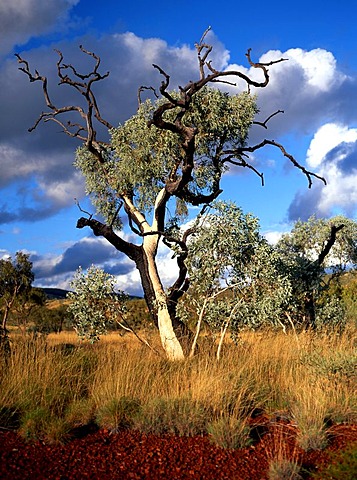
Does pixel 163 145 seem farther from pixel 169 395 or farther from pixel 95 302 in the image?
pixel 169 395

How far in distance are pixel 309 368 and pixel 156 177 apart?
7714 mm

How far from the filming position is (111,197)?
1828 cm

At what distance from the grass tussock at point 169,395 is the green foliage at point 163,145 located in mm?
6230

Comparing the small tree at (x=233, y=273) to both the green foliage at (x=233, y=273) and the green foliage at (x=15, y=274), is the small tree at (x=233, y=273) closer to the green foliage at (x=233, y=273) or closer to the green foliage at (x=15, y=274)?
the green foliage at (x=233, y=273)

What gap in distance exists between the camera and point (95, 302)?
15.1 meters

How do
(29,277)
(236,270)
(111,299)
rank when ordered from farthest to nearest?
1. (29,277)
2. (111,299)
3. (236,270)

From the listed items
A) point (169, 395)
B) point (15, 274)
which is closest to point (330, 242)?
point (169, 395)

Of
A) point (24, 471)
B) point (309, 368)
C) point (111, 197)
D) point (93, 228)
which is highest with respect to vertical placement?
point (111, 197)

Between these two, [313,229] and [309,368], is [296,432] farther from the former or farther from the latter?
[313,229]

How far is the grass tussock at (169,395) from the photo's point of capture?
8234 millimetres

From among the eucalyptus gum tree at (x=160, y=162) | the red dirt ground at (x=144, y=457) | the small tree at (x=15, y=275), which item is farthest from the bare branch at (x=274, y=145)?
the small tree at (x=15, y=275)

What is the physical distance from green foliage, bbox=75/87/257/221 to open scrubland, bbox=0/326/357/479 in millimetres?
6416

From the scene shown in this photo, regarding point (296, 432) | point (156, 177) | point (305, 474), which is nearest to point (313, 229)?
point (156, 177)

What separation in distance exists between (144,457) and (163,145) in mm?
10568
